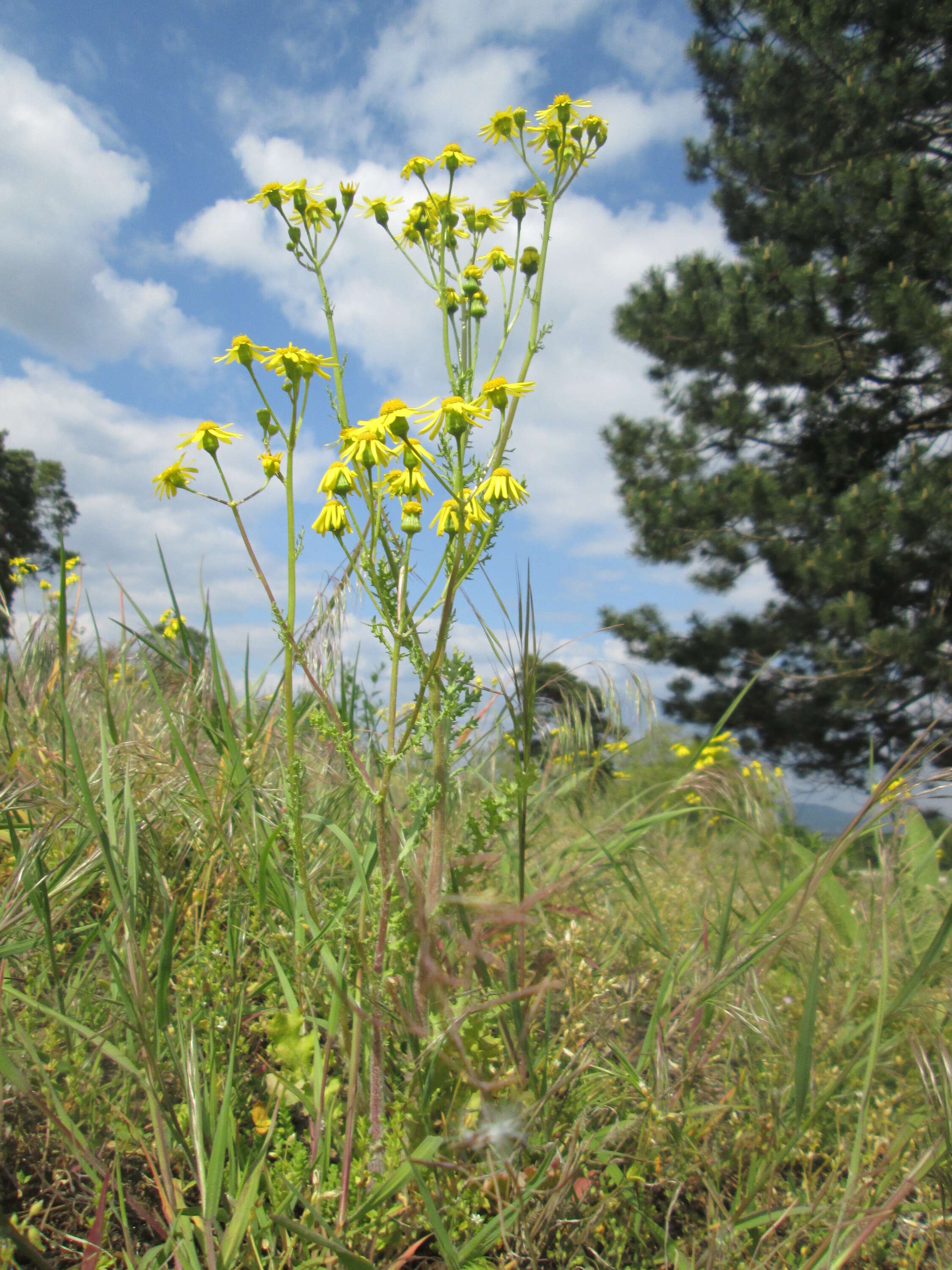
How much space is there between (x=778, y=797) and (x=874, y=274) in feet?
24.2

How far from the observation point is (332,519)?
1521 mm

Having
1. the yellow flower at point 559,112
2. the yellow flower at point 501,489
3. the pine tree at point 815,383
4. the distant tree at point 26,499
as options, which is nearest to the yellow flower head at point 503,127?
the yellow flower at point 559,112

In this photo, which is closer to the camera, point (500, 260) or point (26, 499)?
point (500, 260)

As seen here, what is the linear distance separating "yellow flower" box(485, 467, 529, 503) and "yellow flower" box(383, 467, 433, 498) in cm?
11

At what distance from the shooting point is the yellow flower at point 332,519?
153cm

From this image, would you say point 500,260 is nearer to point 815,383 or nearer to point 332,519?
point 332,519

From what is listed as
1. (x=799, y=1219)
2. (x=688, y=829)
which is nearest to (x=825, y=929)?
(x=799, y=1219)

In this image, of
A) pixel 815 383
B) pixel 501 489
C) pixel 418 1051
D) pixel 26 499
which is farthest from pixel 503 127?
pixel 26 499

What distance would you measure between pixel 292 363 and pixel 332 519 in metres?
0.34

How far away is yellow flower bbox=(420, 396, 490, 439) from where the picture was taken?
142cm

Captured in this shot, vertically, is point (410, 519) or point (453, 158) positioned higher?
point (453, 158)

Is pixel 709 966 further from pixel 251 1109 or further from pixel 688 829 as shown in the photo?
pixel 688 829

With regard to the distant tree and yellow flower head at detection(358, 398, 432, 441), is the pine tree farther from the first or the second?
the distant tree

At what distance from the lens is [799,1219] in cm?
110
